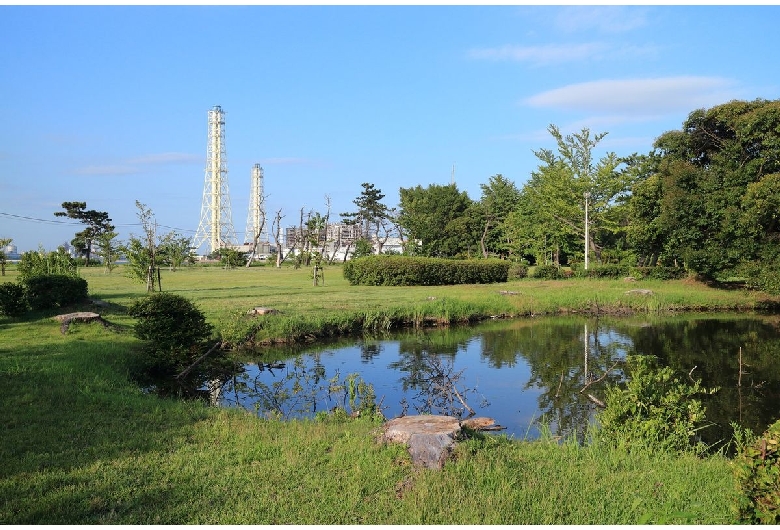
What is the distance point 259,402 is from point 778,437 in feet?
24.9

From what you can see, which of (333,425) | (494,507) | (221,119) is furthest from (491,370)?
(221,119)

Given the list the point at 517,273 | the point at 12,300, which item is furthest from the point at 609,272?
the point at 12,300

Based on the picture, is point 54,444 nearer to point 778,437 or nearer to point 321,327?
point 778,437

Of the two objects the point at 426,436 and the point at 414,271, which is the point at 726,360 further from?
the point at 414,271

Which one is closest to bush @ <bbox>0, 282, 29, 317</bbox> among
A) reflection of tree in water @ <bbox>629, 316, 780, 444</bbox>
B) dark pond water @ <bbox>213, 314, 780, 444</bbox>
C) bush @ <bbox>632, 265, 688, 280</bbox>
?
dark pond water @ <bbox>213, 314, 780, 444</bbox>

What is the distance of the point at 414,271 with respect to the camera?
29.1 meters

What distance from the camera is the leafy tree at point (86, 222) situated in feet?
173

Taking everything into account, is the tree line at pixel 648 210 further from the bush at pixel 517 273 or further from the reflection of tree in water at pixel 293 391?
the reflection of tree in water at pixel 293 391

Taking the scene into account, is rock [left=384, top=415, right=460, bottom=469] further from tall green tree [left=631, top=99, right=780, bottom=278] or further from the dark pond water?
tall green tree [left=631, top=99, right=780, bottom=278]

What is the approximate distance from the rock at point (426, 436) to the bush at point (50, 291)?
12.1m

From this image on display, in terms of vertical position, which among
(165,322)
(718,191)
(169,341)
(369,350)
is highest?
(718,191)

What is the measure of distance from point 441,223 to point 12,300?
1500 inches

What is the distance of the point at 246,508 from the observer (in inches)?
165

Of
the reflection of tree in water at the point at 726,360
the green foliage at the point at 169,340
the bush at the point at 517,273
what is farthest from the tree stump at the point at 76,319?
the bush at the point at 517,273
